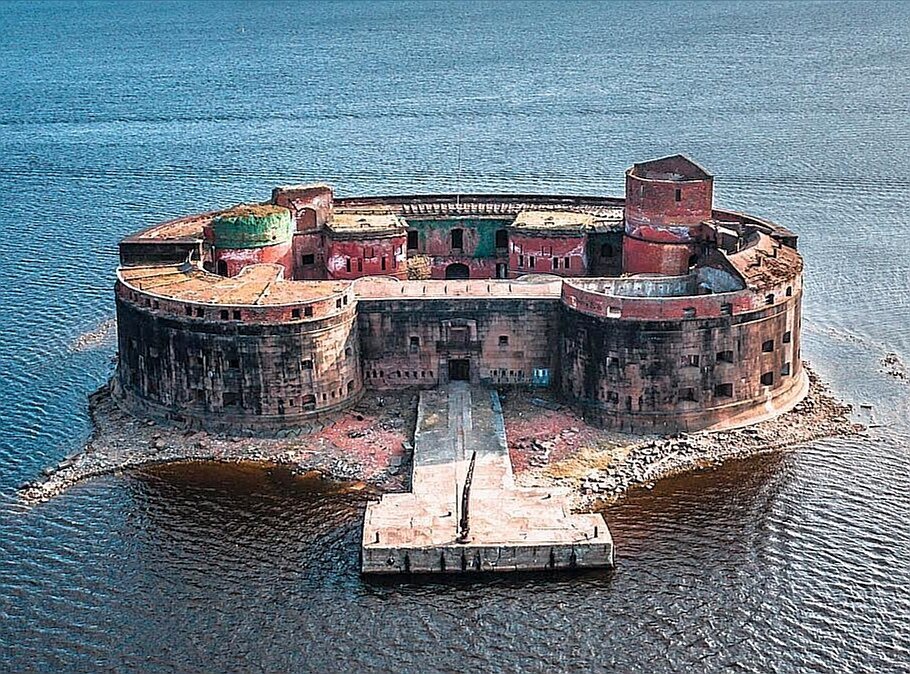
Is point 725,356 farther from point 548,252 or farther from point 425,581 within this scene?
point 425,581

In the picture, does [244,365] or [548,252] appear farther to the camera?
[548,252]

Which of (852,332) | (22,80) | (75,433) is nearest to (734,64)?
(22,80)

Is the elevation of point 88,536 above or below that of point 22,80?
below

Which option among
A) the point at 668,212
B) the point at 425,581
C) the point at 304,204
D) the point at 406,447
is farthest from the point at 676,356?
the point at 304,204

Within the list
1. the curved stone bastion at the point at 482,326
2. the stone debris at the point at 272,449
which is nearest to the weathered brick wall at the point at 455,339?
the curved stone bastion at the point at 482,326

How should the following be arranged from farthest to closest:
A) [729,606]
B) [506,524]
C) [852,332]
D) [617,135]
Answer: [617,135] → [852,332] → [506,524] → [729,606]

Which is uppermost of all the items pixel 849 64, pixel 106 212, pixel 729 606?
pixel 849 64

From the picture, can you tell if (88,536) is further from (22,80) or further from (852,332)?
(22,80)
